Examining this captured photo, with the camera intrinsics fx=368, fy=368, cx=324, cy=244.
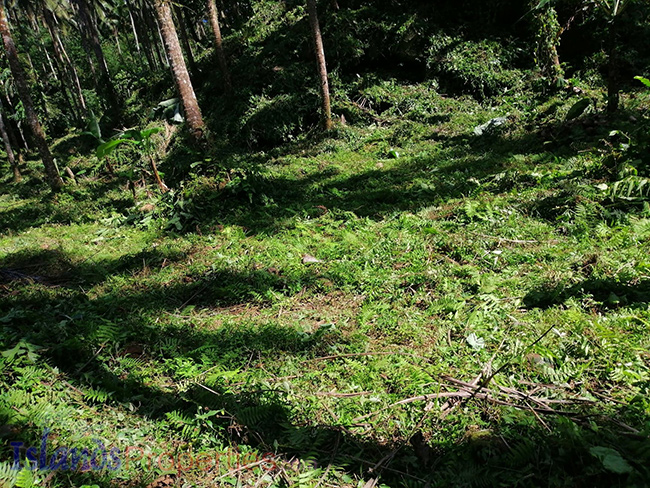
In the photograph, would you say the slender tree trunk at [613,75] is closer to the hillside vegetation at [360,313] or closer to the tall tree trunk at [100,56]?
the hillside vegetation at [360,313]

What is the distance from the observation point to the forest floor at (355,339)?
92.8 inches

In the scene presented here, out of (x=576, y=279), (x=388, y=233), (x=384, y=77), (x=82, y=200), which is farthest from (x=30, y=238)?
(x=384, y=77)

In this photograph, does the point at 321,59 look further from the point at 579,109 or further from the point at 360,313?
the point at 360,313

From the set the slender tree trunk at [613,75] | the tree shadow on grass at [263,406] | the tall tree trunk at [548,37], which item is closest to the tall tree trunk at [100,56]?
the tree shadow on grass at [263,406]

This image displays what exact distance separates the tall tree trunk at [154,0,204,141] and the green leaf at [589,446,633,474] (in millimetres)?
9472

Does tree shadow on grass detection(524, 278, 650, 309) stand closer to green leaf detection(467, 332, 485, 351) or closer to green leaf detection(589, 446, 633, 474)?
green leaf detection(467, 332, 485, 351)

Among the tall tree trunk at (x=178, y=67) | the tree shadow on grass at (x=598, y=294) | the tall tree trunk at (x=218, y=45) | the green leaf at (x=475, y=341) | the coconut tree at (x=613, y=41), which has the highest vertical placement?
the tall tree trunk at (x=218, y=45)

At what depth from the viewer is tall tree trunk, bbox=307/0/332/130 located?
11000 millimetres

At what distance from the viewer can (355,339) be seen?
11.8 ft

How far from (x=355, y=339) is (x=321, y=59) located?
34.0 ft

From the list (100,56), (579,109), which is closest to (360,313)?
(579,109)

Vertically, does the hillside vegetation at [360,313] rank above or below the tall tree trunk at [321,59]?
below

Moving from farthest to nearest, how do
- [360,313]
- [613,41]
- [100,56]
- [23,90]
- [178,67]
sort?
[100,56] < [23,90] < [178,67] < [613,41] < [360,313]

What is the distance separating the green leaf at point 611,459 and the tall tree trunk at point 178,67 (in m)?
9.47
